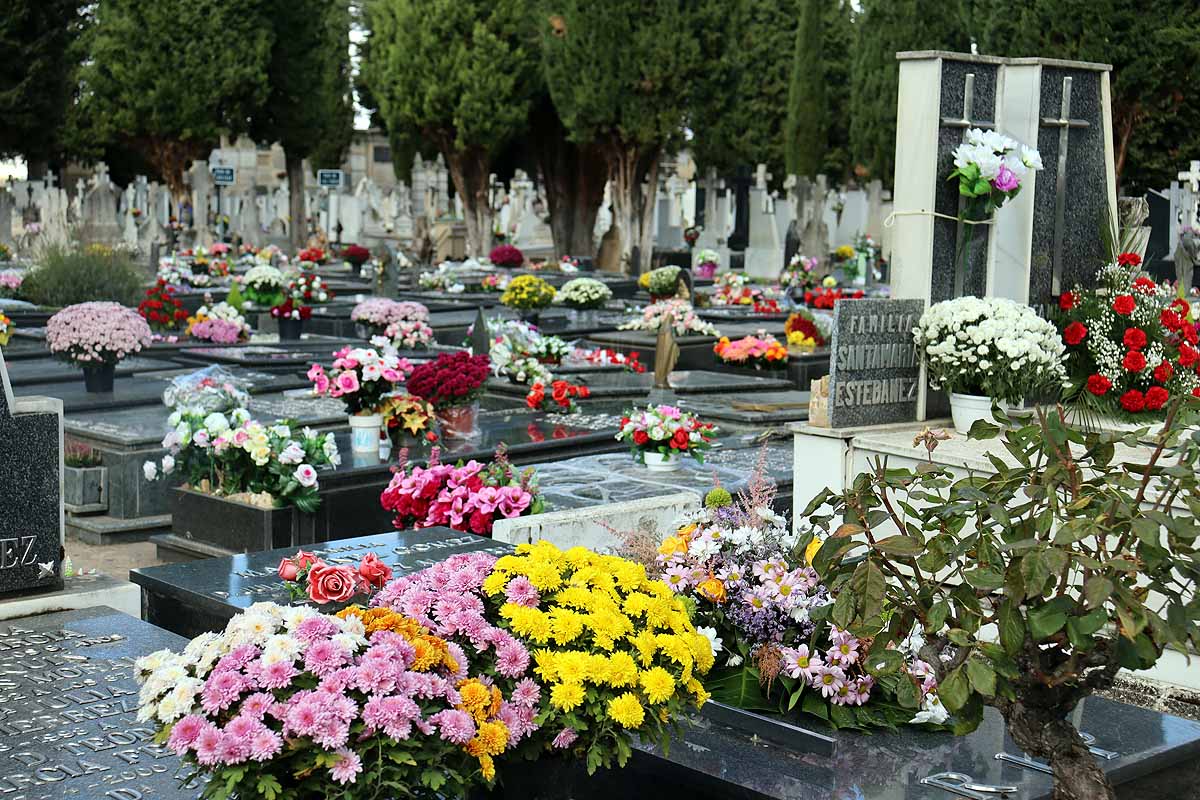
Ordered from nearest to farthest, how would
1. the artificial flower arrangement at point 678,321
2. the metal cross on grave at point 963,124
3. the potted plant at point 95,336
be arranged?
the metal cross on grave at point 963,124, the potted plant at point 95,336, the artificial flower arrangement at point 678,321

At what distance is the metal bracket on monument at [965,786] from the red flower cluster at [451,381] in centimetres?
577

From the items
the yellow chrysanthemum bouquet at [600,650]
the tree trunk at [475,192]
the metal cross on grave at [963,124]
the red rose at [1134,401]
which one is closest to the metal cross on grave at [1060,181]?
the metal cross on grave at [963,124]

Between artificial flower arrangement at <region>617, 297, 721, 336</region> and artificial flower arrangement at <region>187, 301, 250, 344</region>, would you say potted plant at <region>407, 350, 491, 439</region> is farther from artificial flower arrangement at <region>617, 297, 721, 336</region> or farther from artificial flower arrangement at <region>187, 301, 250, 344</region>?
artificial flower arrangement at <region>187, 301, 250, 344</region>

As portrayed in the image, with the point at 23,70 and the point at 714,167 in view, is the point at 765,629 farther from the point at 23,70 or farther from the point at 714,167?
the point at 714,167

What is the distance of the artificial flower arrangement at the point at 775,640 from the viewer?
414cm

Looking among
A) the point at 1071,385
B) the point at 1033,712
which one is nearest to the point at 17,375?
the point at 1071,385

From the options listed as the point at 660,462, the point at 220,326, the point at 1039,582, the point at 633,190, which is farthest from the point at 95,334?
the point at 633,190

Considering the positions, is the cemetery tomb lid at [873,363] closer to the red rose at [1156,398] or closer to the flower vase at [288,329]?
the red rose at [1156,398]

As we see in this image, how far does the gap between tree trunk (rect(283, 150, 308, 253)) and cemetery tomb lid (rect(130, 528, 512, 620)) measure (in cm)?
3252

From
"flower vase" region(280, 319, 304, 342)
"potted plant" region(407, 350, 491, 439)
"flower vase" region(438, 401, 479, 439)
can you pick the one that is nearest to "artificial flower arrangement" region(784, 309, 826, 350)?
"flower vase" region(280, 319, 304, 342)

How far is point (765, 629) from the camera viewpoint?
13.8 ft

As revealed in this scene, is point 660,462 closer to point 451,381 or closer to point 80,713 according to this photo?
point 451,381

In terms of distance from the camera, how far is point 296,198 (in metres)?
38.1

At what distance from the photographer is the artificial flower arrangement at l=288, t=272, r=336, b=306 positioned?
17.4 meters
